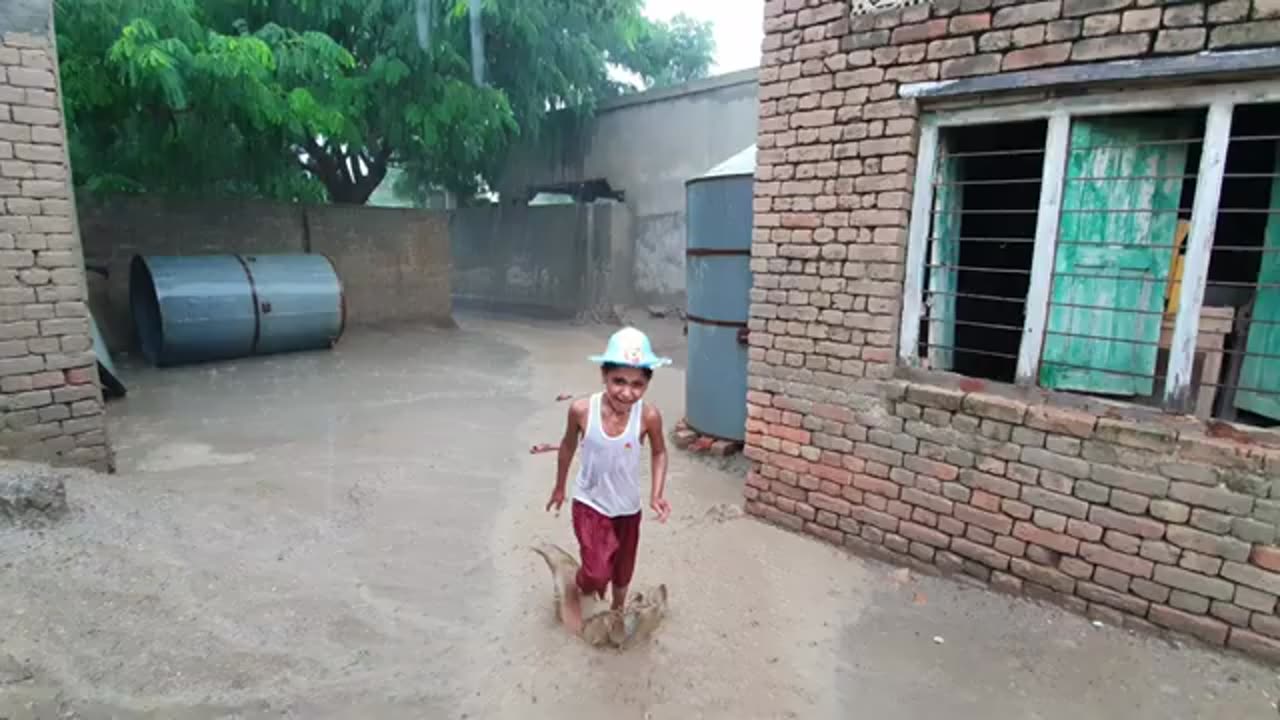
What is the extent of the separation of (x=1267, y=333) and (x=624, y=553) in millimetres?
3044

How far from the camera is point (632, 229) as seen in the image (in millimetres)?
14914

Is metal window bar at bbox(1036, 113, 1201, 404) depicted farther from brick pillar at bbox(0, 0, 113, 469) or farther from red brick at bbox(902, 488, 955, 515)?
brick pillar at bbox(0, 0, 113, 469)

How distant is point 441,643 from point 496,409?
4526 millimetres

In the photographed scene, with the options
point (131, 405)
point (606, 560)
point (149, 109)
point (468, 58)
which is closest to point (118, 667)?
point (606, 560)

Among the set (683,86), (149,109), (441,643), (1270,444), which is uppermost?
(683,86)

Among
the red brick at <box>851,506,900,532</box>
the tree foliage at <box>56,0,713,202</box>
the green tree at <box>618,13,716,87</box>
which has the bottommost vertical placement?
the red brick at <box>851,506,900,532</box>

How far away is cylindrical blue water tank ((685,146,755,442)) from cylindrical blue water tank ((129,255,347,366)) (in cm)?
626

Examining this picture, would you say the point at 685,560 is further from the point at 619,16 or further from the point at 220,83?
the point at 619,16

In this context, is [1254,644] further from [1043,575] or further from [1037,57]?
[1037,57]

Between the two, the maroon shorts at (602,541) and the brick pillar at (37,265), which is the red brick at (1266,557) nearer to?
the maroon shorts at (602,541)

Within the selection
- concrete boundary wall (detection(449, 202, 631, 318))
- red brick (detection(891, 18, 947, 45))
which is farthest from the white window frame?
concrete boundary wall (detection(449, 202, 631, 318))

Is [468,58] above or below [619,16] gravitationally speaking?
below

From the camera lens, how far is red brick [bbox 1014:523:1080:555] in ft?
10.6

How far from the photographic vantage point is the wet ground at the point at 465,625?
2662 mm
